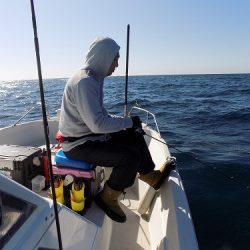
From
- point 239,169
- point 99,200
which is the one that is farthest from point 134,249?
point 239,169

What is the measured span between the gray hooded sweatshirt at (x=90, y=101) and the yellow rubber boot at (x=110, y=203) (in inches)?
20.3

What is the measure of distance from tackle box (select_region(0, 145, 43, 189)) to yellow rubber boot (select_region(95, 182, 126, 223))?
0.88m

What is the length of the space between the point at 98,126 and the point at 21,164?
3.43 ft

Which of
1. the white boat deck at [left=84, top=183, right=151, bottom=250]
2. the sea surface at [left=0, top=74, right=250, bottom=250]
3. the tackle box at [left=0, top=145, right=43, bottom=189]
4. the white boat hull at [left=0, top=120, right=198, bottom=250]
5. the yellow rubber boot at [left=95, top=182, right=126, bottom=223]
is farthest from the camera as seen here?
the sea surface at [left=0, top=74, right=250, bottom=250]

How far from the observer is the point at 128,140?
3330 millimetres

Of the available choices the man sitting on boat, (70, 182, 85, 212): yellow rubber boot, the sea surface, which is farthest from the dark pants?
the sea surface

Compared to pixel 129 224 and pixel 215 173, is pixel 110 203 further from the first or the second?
pixel 215 173

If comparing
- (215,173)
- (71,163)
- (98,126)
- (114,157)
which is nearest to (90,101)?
(98,126)

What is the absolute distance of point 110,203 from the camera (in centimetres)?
308

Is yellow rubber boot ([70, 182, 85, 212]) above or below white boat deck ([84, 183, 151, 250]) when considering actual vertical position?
above

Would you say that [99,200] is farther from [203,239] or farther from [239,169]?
[239,169]

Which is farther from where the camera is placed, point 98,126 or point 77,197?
point 77,197

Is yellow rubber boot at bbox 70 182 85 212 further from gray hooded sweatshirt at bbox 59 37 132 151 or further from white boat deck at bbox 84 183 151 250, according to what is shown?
gray hooded sweatshirt at bbox 59 37 132 151

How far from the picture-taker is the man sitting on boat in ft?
9.18
